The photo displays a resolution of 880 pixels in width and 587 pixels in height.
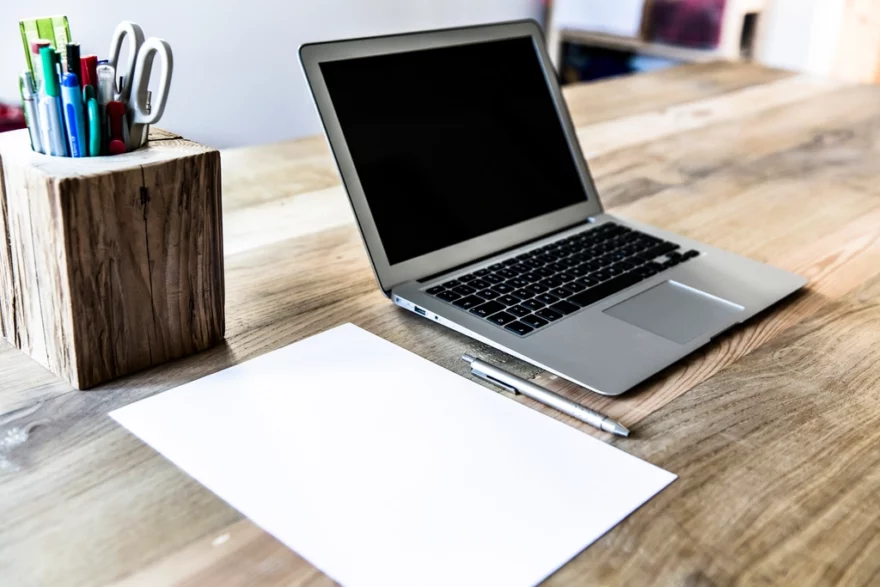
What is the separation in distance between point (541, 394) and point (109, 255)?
36 centimetres

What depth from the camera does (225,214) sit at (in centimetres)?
109

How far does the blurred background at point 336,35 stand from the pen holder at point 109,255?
6.92 ft

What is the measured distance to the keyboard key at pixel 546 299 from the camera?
852 millimetres

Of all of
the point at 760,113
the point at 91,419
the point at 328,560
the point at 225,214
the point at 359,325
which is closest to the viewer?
the point at 328,560

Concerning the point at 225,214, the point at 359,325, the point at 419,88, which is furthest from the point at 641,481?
the point at 225,214

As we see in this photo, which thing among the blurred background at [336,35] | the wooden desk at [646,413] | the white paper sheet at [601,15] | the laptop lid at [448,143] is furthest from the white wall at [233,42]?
the laptop lid at [448,143]

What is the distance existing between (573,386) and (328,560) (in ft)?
0.96

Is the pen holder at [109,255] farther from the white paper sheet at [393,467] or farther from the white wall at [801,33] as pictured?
the white wall at [801,33]

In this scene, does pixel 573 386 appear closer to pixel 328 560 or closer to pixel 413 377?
pixel 413 377

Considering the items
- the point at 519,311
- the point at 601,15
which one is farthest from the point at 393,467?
the point at 601,15

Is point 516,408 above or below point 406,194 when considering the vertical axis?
below

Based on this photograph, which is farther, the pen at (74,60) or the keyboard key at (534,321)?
the keyboard key at (534,321)

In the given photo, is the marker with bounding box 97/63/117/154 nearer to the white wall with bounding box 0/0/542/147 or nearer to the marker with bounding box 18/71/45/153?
the marker with bounding box 18/71/45/153

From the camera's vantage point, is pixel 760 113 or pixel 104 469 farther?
pixel 760 113
